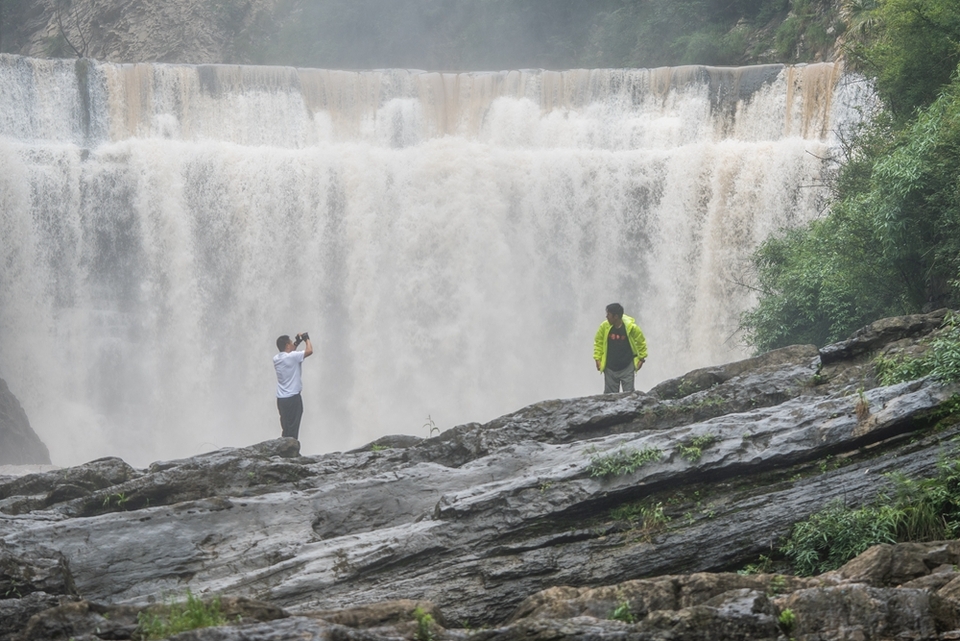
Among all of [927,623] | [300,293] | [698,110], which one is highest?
[698,110]

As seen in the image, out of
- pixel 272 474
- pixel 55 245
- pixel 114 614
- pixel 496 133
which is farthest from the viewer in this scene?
pixel 496 133

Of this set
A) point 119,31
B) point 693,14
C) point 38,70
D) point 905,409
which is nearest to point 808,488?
point 905,409

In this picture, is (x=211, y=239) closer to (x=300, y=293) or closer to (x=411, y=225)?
(x=300, y=293)

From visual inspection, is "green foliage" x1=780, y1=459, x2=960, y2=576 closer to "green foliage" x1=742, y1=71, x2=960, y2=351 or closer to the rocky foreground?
Result: the rocky foreground

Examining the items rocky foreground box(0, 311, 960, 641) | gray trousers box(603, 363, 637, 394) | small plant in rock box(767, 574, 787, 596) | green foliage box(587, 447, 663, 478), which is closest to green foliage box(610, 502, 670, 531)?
rocky foreground box(0, 311, 960, 641)

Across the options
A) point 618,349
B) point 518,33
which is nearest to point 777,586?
point 618,349

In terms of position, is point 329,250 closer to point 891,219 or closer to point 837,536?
point 891,219

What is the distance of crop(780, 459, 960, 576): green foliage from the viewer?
29.1 feet

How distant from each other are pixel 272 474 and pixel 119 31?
30.6 metres

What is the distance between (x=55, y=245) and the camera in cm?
2617

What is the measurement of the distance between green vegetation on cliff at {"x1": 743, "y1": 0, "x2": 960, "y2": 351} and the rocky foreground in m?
2.92

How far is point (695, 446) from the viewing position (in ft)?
35.6

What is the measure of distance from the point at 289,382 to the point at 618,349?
4.29m

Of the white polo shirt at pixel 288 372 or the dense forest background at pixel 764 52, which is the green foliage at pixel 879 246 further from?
the white polo shirt at pixel 288 372
